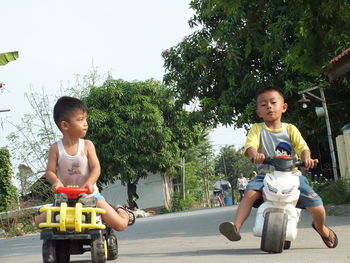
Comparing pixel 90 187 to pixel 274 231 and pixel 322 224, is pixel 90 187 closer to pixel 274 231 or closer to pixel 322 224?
pixel 274 231

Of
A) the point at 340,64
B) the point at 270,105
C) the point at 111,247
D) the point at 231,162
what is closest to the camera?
the point at 270,105

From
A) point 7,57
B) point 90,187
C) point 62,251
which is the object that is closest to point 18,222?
point 7,57

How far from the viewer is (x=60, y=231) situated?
5.73 metres

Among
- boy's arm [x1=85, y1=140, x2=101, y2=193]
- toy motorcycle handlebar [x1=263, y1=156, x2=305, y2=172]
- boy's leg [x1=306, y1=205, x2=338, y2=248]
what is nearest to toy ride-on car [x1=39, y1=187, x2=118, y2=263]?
boy's arm [x1=85, y1=140, x2=101, y2=193]

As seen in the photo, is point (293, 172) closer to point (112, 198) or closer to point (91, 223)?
point (91, 223)

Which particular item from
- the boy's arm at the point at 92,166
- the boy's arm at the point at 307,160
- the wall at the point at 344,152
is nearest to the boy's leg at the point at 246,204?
the boy's arm at the point at 307,160

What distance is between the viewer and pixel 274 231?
5902 millimetres

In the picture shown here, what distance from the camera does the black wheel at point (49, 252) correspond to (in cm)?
576

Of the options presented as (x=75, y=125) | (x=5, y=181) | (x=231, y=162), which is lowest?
(x=75, y=125)

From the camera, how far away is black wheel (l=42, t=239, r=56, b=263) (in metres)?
5.76

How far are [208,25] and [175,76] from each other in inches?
81.0

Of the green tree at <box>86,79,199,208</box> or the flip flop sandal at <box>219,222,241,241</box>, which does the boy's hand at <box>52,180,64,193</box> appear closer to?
the flip flop sandal at <box>219,222,241,241</box>

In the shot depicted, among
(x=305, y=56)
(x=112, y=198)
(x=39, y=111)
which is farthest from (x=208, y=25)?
(x=112, y=198)

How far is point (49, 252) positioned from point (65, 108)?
124 centimetres
